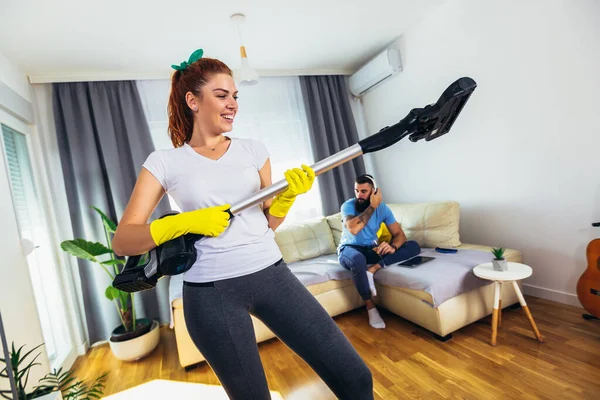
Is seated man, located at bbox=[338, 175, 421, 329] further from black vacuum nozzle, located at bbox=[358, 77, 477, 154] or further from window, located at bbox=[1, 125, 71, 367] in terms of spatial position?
window, located at bbox=[1, 125, 71, 367]

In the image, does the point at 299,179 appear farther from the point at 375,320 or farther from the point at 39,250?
the point at 39,250

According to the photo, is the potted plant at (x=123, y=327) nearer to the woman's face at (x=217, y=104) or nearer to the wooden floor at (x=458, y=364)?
the wooden floor at (x=458, y=364)

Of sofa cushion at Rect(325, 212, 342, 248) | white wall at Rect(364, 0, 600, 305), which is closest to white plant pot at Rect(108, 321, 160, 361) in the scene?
sofa cushion at Rect(325, 212, 342, 248)

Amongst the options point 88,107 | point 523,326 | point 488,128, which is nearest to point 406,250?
point 523,326

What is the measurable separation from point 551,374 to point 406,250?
1.13 meters

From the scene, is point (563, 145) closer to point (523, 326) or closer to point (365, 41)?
point (523, 326)

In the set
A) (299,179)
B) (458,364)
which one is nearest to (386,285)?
(458,364)

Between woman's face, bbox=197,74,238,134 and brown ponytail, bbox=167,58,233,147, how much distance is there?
0.8 inches

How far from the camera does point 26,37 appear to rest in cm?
225

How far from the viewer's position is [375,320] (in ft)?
7.77

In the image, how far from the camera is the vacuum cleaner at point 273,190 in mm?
821

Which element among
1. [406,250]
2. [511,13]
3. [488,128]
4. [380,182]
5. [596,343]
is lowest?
[596,343]

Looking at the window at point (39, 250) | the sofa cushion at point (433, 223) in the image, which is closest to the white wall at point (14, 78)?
the window at point (39, 250)

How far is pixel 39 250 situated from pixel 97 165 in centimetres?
81
